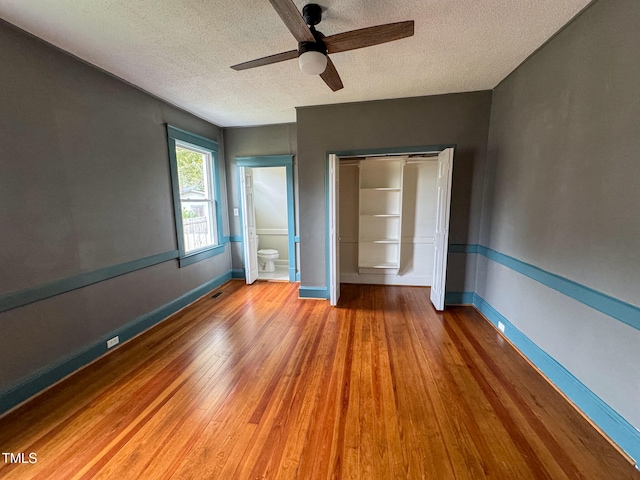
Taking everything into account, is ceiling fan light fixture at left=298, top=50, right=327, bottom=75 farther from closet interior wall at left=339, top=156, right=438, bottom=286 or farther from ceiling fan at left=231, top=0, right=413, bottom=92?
closet interior wall at left=339, top=156, right=438, bottom=286

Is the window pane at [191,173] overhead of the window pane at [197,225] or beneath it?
overhead

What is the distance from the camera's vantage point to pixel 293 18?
1377mm

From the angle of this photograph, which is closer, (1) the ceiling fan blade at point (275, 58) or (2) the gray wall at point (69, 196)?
(1) the ceiling fan blade at point (275, 58)

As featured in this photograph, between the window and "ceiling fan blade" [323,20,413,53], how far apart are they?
252 cm

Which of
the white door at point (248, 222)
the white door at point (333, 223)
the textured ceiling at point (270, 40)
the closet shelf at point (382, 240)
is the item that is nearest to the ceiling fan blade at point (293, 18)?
the textured ceiling at point (270, 40)

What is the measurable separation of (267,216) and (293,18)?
443 cm

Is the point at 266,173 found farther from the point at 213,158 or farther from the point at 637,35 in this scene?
the point at 637,35

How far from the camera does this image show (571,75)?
74.2 inches

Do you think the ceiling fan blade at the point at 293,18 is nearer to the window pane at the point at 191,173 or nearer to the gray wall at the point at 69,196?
the gray wall at the point at 69,196

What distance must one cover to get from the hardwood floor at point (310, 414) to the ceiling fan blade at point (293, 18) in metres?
2.37

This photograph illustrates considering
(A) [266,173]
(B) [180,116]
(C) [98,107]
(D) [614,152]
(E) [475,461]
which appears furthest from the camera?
(A) [266,173]

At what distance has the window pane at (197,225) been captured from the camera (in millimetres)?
3773

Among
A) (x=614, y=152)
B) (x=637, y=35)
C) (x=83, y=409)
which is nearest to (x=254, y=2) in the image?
(x=637, y=35)

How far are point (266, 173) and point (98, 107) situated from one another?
10.5ft
